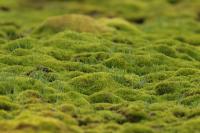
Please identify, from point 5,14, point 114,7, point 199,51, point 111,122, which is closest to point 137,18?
point 114,7

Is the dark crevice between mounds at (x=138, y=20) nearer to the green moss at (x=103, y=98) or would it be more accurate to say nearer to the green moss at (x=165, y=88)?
the green moss at (x=165, y=88)

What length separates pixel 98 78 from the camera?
55.5ft

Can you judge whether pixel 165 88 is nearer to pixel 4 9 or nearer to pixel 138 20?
pixel 138 20

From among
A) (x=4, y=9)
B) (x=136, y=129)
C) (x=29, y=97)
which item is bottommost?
(x=4, y=9)

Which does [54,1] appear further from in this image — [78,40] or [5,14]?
[78,40]

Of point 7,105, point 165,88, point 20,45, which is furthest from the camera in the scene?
point 20,45

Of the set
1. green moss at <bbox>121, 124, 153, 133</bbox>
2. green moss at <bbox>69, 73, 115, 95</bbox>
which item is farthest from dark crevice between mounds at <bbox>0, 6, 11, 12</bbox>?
green moss at <bbox>121, 124, 153, 133</bbox>

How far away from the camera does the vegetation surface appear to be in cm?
1321

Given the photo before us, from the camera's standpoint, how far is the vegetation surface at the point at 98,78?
43.3ft

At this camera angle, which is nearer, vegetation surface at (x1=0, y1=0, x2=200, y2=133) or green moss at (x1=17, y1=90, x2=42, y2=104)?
vegetation surface at (x1=0, y1=0, x2=200, y2=133)

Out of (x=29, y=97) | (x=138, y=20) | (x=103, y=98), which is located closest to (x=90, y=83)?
(x=103, y=98)

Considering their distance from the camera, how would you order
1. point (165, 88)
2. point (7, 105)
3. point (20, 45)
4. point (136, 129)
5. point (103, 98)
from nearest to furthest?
1. point (136, 129)
2. point (7, 105)
3. point (103, 98)
4. point (165, 88)
5. point (20, 45)

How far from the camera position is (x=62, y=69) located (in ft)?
60.4

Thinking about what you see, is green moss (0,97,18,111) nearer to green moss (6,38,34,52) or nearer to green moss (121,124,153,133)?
green moss (121,124,153,133)
